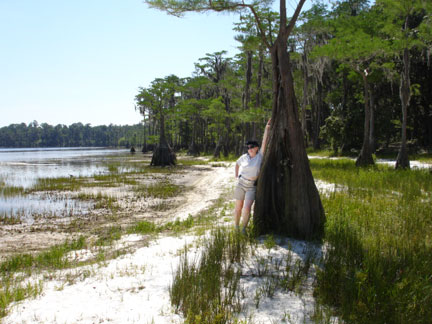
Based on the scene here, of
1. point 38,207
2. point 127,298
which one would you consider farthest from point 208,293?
point 38,207

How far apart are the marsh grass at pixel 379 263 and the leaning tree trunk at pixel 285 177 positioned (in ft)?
1.72

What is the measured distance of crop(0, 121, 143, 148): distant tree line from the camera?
151 meters

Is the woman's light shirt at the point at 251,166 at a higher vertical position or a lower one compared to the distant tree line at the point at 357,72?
lower

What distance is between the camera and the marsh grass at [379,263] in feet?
9.18

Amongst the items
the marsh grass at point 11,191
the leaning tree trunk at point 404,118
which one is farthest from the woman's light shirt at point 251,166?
the marsh grass at point 11,191

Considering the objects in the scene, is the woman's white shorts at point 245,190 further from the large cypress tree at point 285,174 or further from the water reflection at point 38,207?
the water reflection at point 38,207

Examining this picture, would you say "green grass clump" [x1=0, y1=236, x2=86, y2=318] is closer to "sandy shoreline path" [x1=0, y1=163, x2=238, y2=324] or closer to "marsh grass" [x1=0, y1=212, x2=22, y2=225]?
"sandy shoreline path" [x1=0, y1=163, x2=238, y2=324]

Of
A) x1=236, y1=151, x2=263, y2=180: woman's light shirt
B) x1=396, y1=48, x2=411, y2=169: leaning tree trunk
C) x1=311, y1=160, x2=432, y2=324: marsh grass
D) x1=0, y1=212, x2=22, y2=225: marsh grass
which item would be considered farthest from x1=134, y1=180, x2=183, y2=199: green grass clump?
x1=396, y1=48, x2=411, y2=169: leaning tree trunk

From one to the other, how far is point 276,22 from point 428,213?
1776 centimetres

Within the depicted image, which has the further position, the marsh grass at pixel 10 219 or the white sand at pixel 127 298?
the marsh grass at pixel 10 219

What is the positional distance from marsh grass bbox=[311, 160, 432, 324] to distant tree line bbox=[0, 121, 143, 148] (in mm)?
141813

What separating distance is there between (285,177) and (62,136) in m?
168

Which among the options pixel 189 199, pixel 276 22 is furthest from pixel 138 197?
pixel 276 22

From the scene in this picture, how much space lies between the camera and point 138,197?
40.9 feet
